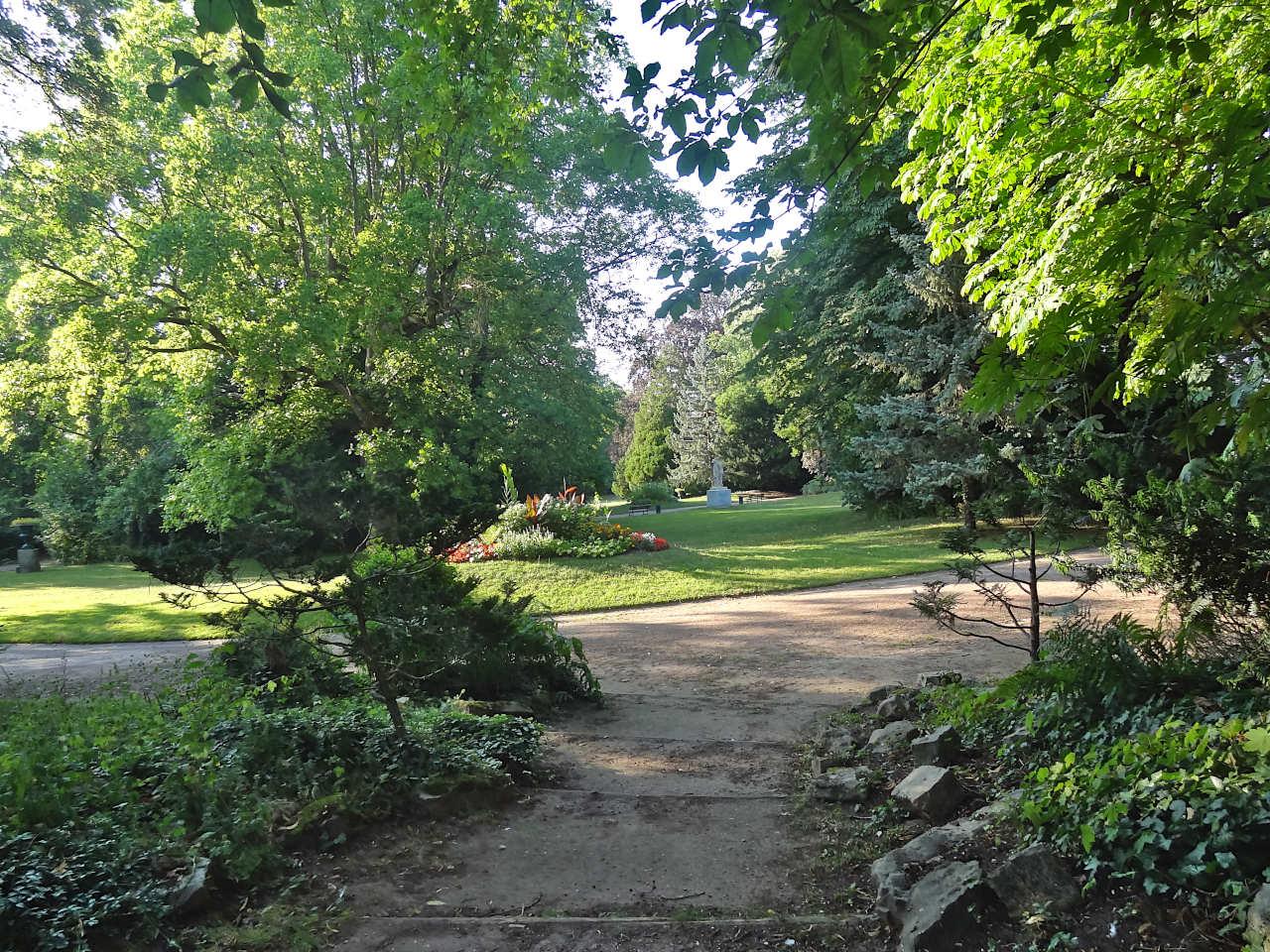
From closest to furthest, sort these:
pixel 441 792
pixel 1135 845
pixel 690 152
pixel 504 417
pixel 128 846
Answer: pixel 1135 845 → pixel 690 152 → pixel 128 846 → pixel 441 792 → pixel 504 417

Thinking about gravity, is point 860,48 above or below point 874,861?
above

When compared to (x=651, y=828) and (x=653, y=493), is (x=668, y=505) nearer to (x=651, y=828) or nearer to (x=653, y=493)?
(x=653, y=493)

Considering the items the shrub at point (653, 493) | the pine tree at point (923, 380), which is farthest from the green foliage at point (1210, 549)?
the shrub at point (653, 493)

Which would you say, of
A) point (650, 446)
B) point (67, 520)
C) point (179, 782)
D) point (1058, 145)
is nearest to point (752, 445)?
point (650, 446)

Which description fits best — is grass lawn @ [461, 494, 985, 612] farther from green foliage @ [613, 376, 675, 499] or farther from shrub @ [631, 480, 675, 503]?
green foliage @ [613, 376, 675, 499]

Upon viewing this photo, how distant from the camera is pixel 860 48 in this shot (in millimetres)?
2281

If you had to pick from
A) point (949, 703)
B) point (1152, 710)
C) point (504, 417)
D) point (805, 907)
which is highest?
point (504, 417)

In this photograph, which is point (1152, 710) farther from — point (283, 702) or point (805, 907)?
point (283, 702)

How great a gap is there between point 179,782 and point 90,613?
12.9 m

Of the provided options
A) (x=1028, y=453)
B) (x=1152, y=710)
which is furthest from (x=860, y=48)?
(x=1028, y=453)

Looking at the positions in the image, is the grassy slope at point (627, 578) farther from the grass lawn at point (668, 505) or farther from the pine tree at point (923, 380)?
the grass lawn at point (668, 505)

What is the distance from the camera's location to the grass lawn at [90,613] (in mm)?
12250

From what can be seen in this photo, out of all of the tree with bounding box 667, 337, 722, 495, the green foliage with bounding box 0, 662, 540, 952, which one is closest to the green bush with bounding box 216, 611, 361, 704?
the green foliage with bounding box 0, 662, 540, 952

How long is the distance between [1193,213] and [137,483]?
27708 mm
